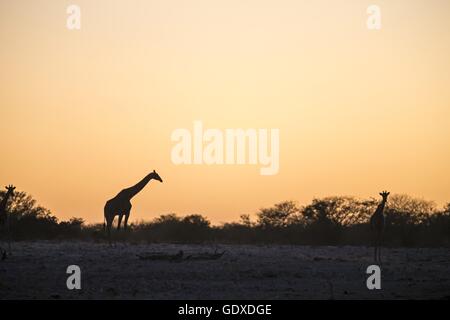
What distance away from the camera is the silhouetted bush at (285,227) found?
4353 centimetres

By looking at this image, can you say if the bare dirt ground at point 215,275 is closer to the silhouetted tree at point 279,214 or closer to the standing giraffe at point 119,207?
the standing giraffe at point 119,207

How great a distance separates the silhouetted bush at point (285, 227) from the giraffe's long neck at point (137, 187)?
5.95ft

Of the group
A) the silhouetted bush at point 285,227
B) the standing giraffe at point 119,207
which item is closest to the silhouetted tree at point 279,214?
the silhouetted bush at point 285,227

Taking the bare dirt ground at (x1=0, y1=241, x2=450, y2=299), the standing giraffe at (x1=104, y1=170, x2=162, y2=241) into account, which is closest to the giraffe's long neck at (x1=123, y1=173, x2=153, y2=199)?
the standing giraffe at (x1=104, y1=170, x2=162, y2=241)

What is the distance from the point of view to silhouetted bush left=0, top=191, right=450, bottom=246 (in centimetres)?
4353

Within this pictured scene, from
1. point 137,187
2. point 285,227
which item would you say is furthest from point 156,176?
point 285,227

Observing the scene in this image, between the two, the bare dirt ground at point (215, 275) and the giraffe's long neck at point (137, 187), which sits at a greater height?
the giraffe's long neck at point (137, 187)

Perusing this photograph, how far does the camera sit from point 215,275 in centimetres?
2688

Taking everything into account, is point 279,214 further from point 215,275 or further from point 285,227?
point 215,275

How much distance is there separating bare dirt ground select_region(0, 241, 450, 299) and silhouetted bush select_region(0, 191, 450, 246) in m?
7.69

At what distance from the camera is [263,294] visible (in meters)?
23.9

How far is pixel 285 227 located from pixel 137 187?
16617 mm
